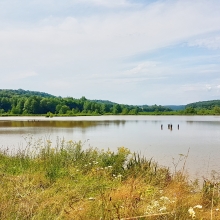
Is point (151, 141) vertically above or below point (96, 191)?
below

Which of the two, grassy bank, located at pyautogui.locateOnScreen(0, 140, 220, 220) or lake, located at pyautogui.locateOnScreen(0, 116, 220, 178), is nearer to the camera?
grassy bank, located at pyautogui.locateOnScreen(0, 140, 220, 220)

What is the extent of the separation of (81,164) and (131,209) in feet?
14.8

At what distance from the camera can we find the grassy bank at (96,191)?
3740mm

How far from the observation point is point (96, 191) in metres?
5.46

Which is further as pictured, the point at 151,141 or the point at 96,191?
the point at 151,141

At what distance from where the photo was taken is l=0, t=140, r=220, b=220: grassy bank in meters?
3.74

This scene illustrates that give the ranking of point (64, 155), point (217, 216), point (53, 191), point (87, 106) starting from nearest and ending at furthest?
point (217, 216), point (53, 191), point (64, 155), point (87, 106)

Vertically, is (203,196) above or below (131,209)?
below

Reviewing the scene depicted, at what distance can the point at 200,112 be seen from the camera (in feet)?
362

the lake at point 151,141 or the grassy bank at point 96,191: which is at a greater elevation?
the grassy bank at point 96,191

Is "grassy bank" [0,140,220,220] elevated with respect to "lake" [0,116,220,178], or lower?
elevated

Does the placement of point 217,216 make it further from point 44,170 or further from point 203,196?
point 44,170

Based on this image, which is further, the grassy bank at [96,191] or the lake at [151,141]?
the lake at [151,141]

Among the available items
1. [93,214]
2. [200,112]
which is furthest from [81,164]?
[200,112]
